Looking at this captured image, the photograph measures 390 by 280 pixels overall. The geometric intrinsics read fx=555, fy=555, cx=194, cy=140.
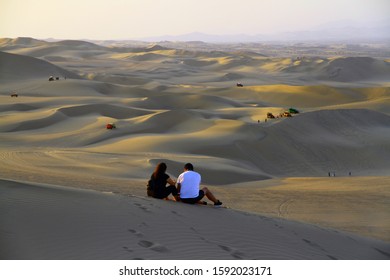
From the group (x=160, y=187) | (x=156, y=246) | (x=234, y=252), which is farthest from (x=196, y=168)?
(x=156, y=246)

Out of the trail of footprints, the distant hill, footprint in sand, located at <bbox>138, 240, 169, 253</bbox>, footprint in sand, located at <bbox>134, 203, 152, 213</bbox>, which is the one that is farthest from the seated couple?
→ the distant hill

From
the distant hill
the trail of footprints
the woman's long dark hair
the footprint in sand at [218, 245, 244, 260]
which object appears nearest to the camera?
the trail of footprints

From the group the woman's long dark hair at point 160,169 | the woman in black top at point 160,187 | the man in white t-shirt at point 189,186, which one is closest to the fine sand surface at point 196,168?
the man in white t-shirt at point 189,186

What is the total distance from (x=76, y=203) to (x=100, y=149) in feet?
41.3

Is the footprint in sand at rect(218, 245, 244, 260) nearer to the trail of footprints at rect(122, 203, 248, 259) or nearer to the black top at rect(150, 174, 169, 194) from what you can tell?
the trail of footprints at rect(122, 203, 248, 259)

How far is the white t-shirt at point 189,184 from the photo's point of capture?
889 cm

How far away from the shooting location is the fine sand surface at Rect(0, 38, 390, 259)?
6.79 metres

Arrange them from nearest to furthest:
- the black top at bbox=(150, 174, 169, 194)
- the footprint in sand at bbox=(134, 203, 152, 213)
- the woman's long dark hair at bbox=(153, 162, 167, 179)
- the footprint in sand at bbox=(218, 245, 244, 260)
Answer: the footprint in sand at bbox=(218, 245, 244, 260) < the footprint in sand at bbox=(134, 203, 152, 213) < the woman's long dark hair at bbox=(153, 162, 167, 179) < the black top at bbox=(150, 174, 169, 194)

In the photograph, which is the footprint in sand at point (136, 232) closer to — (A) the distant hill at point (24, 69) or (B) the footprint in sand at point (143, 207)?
(B) the footprint in sand at point (143, 207)

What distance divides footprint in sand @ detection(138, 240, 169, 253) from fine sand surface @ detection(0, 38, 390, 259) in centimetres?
3

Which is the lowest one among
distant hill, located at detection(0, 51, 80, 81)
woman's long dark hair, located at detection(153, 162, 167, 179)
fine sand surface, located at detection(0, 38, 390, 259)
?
fine sand surface, located at detection(0, 38, 390, 259)

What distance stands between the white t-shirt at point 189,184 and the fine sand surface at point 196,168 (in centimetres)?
35

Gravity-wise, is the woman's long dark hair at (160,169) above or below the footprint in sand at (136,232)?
above

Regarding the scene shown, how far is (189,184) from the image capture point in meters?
8.95
